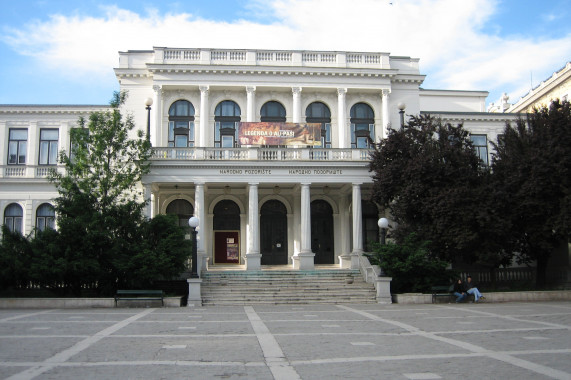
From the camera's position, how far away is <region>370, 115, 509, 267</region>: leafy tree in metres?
25.8

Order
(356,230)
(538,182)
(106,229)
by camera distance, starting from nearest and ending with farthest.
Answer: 1. (106,229)
2. (538,182)
3. (356,230)

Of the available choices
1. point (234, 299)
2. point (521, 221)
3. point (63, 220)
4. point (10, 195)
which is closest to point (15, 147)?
point (10, 195)

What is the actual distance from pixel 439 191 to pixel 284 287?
921 centimetres

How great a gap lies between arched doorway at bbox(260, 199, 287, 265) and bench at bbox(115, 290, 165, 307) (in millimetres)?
11025

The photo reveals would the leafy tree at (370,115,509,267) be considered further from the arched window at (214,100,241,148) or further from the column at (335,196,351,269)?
the arched window at (214,100,241,148)

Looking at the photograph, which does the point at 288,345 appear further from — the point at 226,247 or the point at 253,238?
the point at 226,247

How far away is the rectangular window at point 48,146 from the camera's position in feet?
117

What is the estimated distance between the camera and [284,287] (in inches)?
1057

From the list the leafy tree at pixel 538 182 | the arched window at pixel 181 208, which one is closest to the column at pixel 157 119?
the arched window at pixel 181 208

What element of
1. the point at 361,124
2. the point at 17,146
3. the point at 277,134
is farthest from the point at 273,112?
the point at 17,146

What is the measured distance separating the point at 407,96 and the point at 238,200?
45.1 feet

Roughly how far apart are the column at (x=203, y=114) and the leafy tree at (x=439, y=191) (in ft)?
37.0

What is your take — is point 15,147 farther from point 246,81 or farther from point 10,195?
point 246,81

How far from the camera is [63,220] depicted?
2378 centimetres
